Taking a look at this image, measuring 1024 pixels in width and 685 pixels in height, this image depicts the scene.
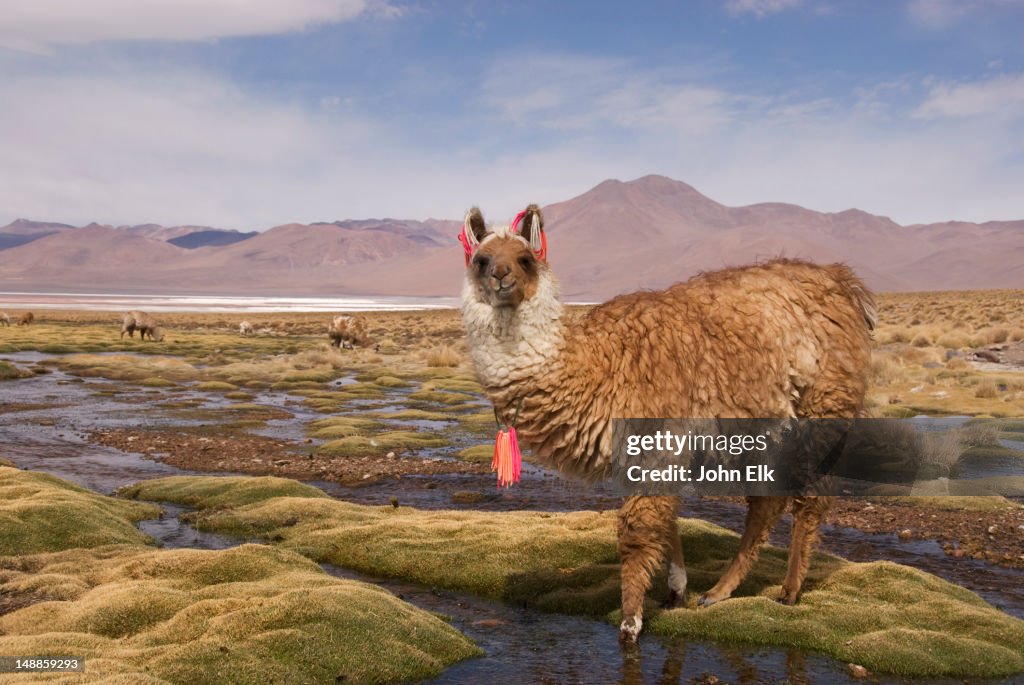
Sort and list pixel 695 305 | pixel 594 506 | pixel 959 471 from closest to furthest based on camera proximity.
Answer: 1. pixel 695 305
2. pixel 594 506
3. pixel 959 471

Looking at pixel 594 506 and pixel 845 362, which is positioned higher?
pixel 845 362

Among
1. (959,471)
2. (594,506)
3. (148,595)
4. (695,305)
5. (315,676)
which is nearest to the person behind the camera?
(315,676)

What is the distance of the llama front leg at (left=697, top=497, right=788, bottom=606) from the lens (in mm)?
8102

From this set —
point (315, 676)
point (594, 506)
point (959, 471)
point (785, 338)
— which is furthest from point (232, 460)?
point (959, 471)

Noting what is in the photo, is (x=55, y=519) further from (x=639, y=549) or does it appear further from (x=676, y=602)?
(x=676, y=602)

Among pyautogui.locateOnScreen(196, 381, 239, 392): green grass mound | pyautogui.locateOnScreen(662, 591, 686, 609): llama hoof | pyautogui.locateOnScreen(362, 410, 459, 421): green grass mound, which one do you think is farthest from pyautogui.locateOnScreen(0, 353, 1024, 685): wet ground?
pyautogui.locateOnScreen(362, 410, 459, 421): green grass mound

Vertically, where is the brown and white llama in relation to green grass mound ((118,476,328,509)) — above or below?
above

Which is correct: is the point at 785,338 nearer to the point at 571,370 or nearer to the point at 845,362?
the point at 845,362

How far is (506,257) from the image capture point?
6.89 m

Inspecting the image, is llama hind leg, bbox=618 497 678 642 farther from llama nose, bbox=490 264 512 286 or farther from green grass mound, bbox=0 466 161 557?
green grass mound, bbox=0 466 161 557

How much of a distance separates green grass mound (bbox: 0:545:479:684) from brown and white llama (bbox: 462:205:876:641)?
6.48 feet

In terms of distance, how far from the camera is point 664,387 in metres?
7.39

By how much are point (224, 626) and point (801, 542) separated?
203 inches

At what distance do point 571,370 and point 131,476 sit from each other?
36.1 feet
